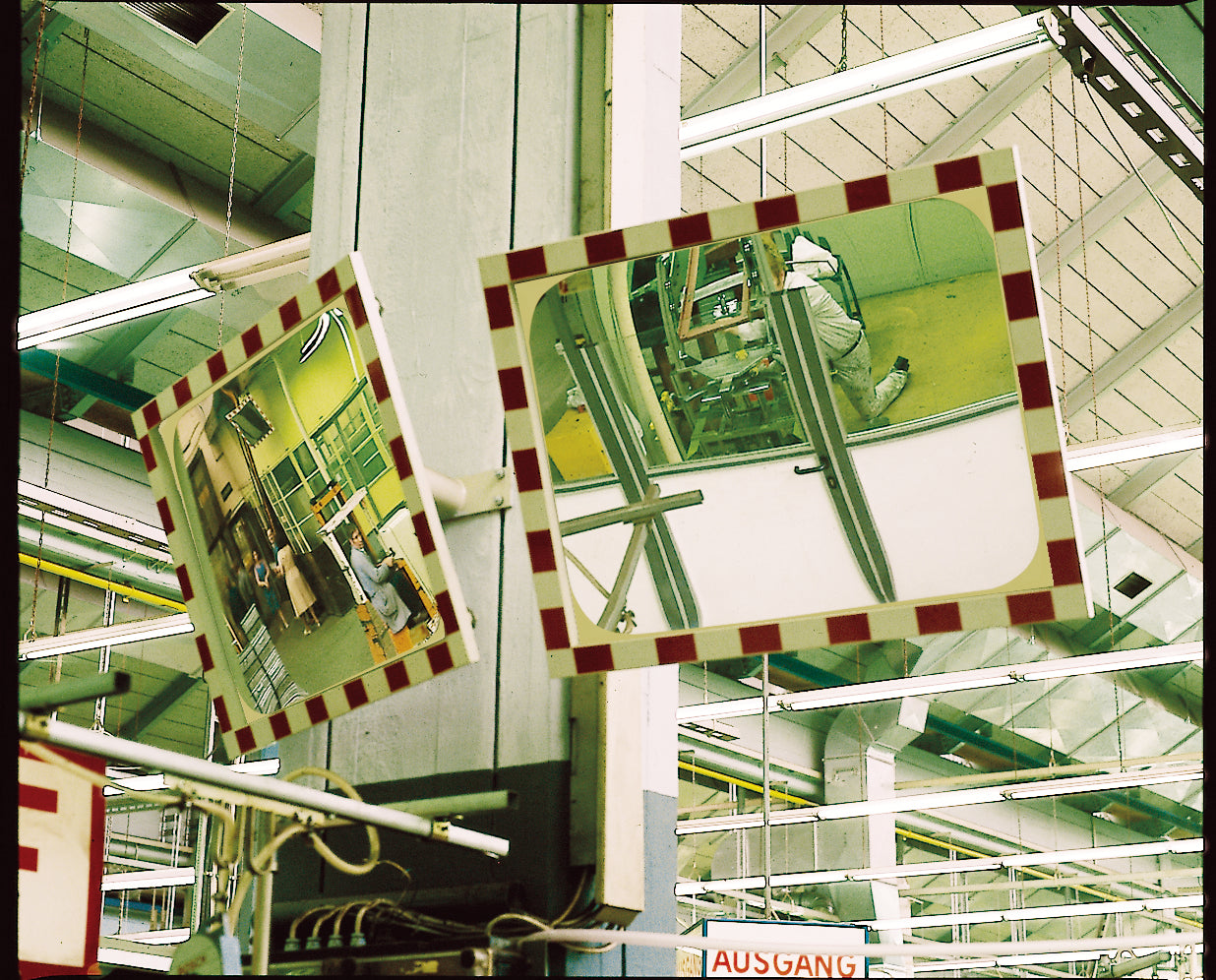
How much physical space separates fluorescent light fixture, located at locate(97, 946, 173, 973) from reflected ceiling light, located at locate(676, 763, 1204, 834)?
471cm

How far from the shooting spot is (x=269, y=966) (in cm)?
300

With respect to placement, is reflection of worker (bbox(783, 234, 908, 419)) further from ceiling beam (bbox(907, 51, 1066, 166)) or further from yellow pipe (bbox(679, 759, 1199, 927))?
yellow pipe (bbox(679, 759, 1199, 927))

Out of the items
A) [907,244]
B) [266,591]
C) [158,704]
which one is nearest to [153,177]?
[266,591]

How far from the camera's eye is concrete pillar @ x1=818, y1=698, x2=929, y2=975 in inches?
586

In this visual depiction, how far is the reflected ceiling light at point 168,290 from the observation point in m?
5.61

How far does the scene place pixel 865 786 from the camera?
49.2ft

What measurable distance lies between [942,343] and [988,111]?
7.99 meters

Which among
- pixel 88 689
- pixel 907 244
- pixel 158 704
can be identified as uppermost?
pixel 158 704

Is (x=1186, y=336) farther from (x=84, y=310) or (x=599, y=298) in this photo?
(x=599, y=298)

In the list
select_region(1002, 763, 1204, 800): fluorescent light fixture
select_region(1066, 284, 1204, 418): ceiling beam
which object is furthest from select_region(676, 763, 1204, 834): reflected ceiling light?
select_region(1066, 284, 1204, 418): ceiling beam

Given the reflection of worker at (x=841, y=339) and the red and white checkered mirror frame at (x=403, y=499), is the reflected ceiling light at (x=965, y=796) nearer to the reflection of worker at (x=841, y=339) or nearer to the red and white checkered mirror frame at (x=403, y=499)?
the red and white checkered mirror frame at (x=403, y=499)

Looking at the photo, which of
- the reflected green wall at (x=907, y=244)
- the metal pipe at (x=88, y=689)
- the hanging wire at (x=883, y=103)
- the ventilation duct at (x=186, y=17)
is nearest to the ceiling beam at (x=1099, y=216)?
the hanging wire at (x=883, y=103)

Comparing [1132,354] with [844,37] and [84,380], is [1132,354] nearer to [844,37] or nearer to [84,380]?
[844,37]

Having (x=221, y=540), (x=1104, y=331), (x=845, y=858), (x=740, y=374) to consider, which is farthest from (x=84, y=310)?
(x=845, y=858)
